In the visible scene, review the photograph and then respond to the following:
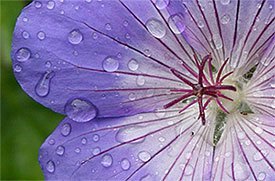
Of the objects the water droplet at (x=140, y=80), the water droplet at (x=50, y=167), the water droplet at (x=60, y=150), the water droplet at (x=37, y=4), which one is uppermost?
the water droplet at (x=37, y=4)

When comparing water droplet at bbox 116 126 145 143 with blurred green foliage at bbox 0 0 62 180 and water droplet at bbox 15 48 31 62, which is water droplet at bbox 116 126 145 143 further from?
blurred green foliage at bbox 0 0 62 180

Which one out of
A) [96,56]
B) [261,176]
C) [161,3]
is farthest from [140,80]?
[261,176]

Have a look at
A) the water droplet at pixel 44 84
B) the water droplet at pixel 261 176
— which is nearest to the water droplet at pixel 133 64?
the water droplet at pixel 44 84

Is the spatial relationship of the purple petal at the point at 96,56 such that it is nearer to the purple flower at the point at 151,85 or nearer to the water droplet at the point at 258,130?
the purple flower at the point at 151,85

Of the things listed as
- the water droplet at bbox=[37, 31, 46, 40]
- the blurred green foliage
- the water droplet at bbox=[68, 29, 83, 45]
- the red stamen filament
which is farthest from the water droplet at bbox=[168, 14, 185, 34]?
the blurred green foliage

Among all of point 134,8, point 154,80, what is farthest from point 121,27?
point 154,80

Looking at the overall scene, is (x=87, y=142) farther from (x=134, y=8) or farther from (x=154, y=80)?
(x=134, y=8)
